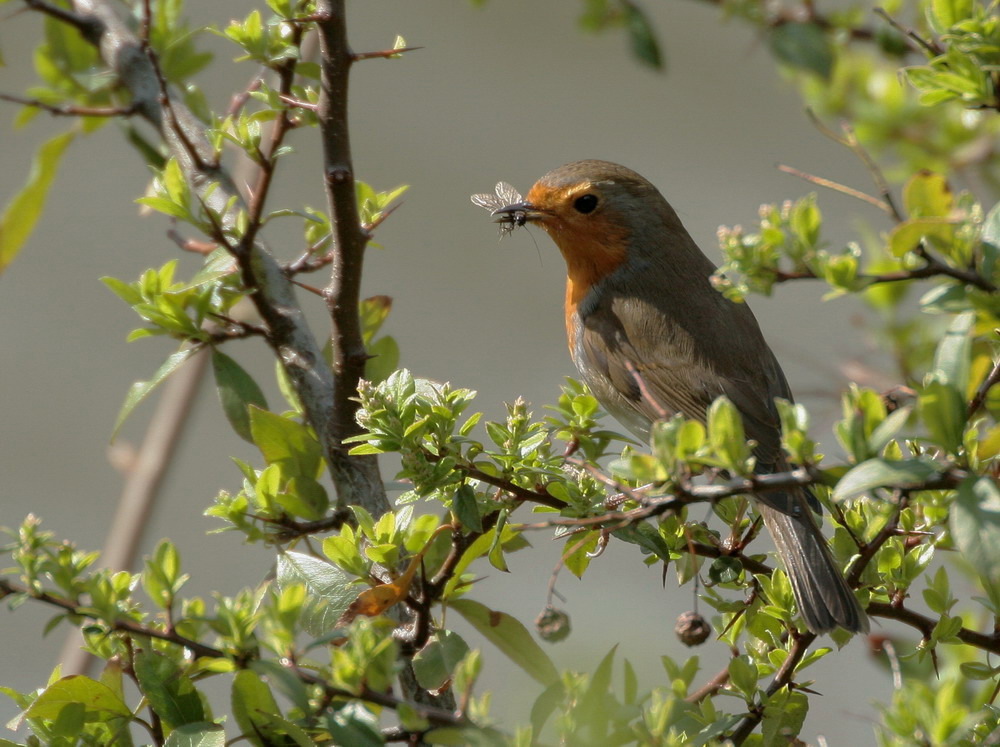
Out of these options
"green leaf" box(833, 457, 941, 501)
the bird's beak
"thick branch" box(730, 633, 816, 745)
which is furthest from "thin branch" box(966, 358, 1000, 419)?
the bird's beak

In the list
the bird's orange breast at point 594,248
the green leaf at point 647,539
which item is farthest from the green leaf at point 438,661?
the bird's orange breast at point 594,248

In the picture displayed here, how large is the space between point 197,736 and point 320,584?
0.25m

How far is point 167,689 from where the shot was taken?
1208mm

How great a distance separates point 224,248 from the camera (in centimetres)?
154

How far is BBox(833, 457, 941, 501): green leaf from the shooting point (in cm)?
91

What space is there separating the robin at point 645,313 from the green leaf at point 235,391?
1.06 meters

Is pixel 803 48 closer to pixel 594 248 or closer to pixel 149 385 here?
pixel 594 248

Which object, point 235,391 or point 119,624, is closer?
point 119,624

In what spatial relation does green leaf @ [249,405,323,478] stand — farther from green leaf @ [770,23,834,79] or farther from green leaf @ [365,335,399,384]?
green leaf @ [770,23,834,79]

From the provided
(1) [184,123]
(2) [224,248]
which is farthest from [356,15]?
(2) [224,248]

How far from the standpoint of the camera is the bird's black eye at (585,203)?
114 inches

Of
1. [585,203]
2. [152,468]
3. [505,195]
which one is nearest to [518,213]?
[505,195]

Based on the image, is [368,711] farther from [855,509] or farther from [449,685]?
[855,509]

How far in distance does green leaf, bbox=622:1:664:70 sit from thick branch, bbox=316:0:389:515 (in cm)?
90
